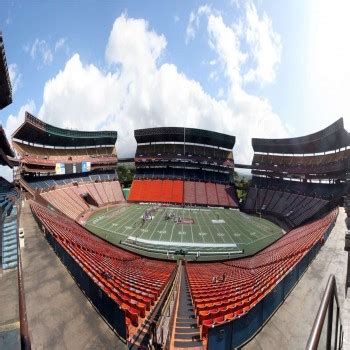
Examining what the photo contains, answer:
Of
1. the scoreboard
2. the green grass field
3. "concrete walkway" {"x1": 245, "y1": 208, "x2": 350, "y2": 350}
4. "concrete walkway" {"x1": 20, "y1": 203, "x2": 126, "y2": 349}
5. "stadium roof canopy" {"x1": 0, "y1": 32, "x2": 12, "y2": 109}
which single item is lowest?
the green grass field

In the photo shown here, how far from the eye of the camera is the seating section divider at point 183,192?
55844 mm

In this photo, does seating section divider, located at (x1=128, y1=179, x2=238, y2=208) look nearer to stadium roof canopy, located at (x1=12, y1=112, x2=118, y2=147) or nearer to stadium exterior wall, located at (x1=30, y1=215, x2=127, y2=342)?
stadium roof canopy, located at (x1=12, y1=112, x2=118, y2=147)

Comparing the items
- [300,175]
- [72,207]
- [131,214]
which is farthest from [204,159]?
[72,207]

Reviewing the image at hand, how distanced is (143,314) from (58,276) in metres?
3.97

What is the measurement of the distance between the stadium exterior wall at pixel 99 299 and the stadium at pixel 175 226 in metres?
0.03

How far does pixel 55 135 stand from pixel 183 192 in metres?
28.4

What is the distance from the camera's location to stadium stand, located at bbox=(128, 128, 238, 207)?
59469 mm

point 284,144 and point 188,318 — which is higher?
point 284,144

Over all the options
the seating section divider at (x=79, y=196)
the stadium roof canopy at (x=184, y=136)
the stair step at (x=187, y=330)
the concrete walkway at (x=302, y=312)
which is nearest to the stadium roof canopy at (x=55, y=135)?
the stadium roof canopy at (x=184, y=136)

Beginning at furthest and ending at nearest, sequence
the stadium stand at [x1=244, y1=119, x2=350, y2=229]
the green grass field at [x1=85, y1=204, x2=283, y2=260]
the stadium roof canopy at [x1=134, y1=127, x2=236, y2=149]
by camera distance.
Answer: the stadium roof canopy at [x1=134, y1=127, x2=236, y2=149]
the stadium stand at [x1=244, y1=119, x2=350, y2=229]
the green grass field at [x1=85, y1=204, x2=283, y2=260]

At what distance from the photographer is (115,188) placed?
59375mm

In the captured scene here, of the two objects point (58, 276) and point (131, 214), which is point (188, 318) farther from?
point (131, 214)

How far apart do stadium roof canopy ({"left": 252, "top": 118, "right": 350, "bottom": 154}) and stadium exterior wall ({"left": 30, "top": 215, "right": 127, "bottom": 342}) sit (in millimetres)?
41060

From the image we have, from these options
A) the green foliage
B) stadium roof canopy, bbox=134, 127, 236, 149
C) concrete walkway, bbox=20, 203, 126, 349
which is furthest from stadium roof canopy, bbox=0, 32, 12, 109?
the green foliage
